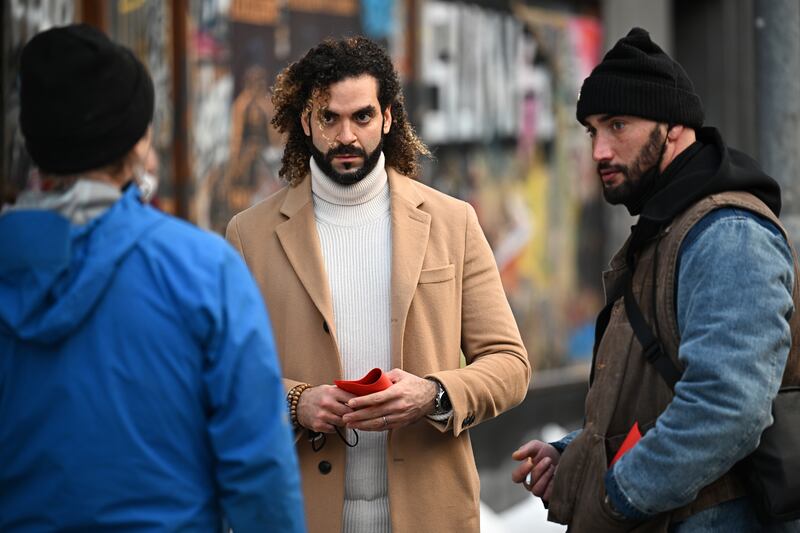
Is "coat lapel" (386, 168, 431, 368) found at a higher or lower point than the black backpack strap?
higher

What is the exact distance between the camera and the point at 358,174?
3.63 metres

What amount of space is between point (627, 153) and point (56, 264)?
149cm

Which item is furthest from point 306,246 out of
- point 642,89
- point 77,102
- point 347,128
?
point 77,102

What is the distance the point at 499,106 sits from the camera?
9.52 meters

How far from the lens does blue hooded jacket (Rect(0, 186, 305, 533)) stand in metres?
2.34

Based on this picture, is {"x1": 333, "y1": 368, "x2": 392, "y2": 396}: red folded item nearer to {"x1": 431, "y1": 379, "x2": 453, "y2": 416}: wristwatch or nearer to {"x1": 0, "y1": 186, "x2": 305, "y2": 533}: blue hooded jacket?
{"x1": 431, "y1": 379, "x2": 453, "y2": 416}: wristwatch

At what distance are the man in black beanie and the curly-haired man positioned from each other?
0.32 metres

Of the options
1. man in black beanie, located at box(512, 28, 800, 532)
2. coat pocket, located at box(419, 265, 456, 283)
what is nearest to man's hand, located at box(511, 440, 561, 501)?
man in black beanie, located at box(512, 28, 800, 532)

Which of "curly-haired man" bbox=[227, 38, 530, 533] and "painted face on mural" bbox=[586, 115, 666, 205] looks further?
"curly-haired man" bbox=[227, 38, 530, 533]

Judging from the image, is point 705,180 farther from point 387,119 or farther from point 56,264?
point 56,264

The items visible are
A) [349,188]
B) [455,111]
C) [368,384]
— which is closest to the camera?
[368,384]

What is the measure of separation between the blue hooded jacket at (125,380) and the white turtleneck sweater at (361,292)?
1.10 metres

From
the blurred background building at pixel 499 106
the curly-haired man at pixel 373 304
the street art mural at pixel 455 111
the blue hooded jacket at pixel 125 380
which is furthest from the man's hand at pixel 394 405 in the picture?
the street art mural at pixel 455 111

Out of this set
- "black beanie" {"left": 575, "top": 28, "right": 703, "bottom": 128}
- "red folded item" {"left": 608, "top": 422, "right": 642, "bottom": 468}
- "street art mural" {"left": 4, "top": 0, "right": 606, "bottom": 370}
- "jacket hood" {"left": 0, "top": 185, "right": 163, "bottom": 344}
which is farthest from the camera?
"street art mural" {"left": 4, "top": 0, "right": 606, "bottom": 370}
